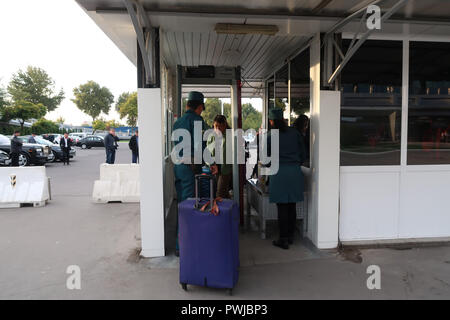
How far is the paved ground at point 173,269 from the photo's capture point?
10.9 ft

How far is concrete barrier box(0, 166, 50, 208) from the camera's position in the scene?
7.34 m

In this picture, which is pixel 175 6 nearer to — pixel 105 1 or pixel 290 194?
pixel 105 1

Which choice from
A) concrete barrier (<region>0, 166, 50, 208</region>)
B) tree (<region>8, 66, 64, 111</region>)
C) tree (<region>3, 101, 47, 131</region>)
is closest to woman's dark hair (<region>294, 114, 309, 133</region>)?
concrete barrier (<region>0, 166, 50, 208</region>)

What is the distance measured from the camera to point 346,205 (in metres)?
4.59

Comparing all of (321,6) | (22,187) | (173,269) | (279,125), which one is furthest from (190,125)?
(22,187)

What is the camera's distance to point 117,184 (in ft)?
25.6

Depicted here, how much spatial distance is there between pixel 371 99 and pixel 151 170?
329 centimetres

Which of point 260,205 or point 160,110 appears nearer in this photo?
point 160,110

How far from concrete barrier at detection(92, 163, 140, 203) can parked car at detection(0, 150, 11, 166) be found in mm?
9130

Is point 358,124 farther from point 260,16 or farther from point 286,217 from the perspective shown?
point 260,16

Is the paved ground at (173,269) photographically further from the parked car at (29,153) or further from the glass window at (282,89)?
the parked car at (29,153)

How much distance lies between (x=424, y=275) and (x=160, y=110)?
377 cm

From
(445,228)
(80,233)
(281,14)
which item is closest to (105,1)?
(281,14)
